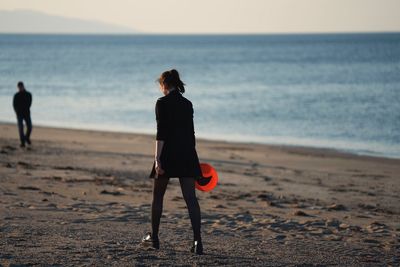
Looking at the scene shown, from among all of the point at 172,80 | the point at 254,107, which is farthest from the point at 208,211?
the point at 254,107

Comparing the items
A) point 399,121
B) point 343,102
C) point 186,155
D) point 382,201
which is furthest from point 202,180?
point 343,102

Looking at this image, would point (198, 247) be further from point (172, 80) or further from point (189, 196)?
point (172, 80)

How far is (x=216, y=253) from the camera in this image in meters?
8.05

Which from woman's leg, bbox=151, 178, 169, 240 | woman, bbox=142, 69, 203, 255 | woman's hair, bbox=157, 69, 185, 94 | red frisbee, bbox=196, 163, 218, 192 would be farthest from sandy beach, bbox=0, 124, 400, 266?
woman's hair, bbox=157, 69, 185, 94

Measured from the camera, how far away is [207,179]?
8.30m

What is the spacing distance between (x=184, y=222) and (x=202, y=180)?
1797 millimetres

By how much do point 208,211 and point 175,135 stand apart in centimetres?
353

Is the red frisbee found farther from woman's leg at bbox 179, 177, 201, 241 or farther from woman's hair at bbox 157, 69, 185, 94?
woman's hair at bbox 157, 69, 185, 94

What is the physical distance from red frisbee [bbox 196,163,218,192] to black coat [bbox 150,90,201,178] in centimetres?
67

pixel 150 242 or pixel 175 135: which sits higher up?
pixel 175 135

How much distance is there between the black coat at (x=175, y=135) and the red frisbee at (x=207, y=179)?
0.67m

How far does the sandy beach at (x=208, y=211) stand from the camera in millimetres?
7949

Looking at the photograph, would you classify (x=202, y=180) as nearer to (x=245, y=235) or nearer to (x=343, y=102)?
(x=245, y=235)

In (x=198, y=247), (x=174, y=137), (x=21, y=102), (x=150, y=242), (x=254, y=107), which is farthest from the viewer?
(x=254, y=107)
